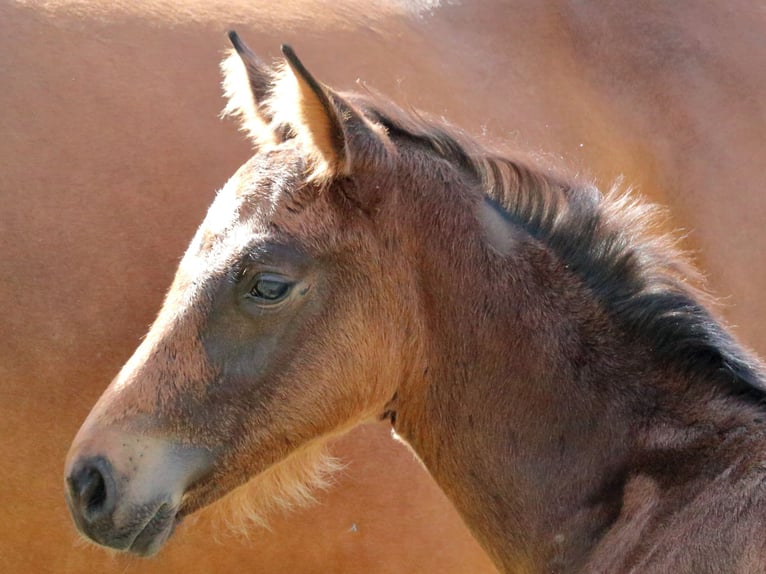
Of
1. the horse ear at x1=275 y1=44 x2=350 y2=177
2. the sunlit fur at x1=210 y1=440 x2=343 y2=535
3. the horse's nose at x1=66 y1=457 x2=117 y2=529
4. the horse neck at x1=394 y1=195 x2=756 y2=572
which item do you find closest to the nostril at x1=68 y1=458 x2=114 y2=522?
the horse's nose at x1=66 y1=457 x2=117 y2=529

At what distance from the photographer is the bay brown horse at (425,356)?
250cm

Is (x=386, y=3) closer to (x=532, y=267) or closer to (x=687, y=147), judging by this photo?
(x=687, y=147)

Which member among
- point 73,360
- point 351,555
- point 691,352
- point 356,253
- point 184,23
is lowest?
point 351,555

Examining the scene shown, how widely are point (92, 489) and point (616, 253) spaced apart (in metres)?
1.47

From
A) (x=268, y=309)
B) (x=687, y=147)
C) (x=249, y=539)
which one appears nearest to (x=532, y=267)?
(x=268, y=309)

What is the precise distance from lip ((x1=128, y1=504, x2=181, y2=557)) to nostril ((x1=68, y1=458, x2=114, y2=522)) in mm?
119

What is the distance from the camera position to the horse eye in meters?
2.52

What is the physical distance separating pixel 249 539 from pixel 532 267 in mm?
1511

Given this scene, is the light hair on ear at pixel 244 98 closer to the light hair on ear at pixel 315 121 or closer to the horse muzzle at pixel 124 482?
the light hair on ear at pixel 315 121

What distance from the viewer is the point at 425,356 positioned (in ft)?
8.75

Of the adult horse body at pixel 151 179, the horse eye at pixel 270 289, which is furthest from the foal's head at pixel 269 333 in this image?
the adult horse body at pixel 151 179

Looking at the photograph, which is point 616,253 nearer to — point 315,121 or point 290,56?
point 315,121

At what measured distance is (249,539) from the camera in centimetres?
350

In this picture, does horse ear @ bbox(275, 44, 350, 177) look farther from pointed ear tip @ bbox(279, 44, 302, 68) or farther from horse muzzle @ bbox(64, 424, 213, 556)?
horse muzzle @ bbox(64, 424, 213, 556)
